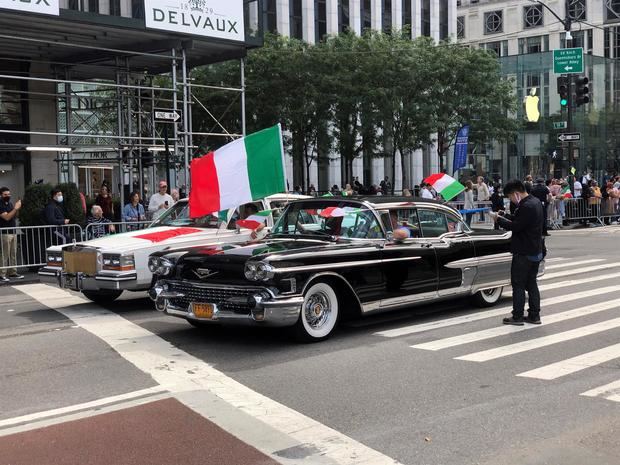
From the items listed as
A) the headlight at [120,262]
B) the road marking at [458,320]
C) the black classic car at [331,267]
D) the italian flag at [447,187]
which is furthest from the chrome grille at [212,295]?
the italian flag at [447,187]

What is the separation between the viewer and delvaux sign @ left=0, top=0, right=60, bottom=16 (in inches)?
595

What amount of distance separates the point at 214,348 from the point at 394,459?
3.68m

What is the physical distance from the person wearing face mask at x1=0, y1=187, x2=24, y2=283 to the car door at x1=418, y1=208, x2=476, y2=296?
8.86 meters

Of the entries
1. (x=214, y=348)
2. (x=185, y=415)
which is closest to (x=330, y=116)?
(x=214, y=348)

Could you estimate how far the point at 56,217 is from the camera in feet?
49.2

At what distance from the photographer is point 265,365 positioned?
7016 mm

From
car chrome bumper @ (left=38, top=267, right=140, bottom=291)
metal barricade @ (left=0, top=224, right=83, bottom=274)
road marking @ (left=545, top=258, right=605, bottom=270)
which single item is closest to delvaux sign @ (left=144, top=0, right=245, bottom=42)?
metal barricade @ (left=0, top=224, right=83, bottom=274)

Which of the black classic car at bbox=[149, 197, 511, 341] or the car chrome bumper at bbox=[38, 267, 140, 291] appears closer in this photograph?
the black classic car at bbox=[149, 197, 511, 341]

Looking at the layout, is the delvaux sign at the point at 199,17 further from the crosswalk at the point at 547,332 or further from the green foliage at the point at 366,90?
the green foliage at the point at 366,90

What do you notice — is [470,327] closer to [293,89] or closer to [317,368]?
[317,368]

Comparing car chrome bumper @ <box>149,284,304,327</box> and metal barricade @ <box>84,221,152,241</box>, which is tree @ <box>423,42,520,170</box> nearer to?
metal barricade @ <box>84,221,152,241</box>

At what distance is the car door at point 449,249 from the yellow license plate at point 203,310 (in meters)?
3.07

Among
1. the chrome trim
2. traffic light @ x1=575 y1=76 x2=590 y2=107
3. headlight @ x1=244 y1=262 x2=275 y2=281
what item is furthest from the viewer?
traffic light @ x1=575 y1=76 x2=590 y2=107

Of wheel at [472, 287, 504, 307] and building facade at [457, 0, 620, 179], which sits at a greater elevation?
building facade at [457, 0, 620, 179]
